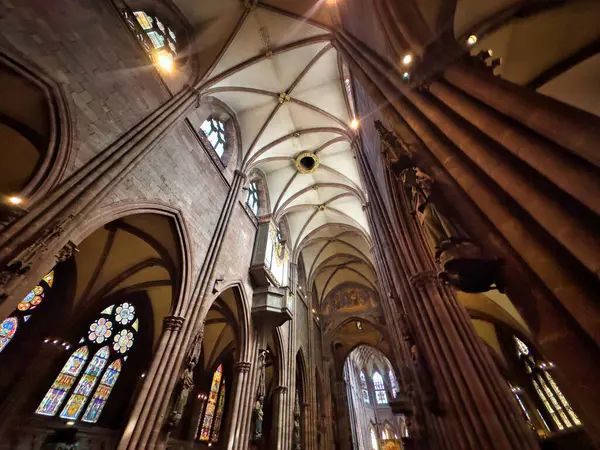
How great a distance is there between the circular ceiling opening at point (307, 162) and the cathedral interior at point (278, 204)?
0.54ft

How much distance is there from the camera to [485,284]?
6.64ft

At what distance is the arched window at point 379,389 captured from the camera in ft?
91.6

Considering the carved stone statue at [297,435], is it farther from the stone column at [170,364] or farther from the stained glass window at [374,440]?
the stained glass window at [374,440]

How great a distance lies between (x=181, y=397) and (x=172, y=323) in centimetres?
149

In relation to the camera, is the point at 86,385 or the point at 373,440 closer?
the point at 86,385

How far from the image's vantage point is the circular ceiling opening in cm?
1317

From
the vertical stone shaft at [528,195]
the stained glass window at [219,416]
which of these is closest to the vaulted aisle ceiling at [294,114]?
the vertical stone shaft at [528,195]

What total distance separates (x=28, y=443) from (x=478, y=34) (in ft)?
43.4

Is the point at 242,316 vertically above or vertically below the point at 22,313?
above

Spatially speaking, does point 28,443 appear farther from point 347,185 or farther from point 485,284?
point 347,185

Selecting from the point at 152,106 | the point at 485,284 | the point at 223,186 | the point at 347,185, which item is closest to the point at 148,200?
the point at 152,106

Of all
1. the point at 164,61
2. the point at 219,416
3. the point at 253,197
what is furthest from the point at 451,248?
the point at 219,416

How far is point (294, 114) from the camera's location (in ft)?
38.7

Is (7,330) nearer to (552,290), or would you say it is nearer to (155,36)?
(155,36)
